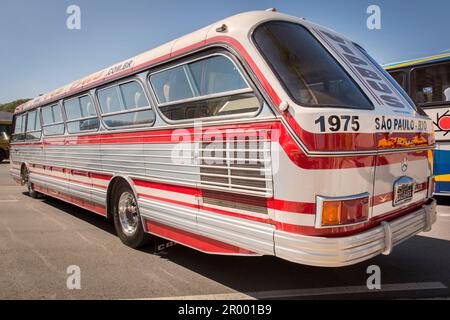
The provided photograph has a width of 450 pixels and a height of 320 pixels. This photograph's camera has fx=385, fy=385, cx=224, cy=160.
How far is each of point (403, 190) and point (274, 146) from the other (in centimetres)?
146

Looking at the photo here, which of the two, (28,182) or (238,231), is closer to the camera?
(238,231)

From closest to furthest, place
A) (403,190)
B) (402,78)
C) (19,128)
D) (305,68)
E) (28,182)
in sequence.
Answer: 1. (305,68)
2. (403,190)
3. (402,78)
4. (28,182)
5. (19,128)

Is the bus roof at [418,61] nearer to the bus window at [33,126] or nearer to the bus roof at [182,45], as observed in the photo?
the bus roof at [182,45]

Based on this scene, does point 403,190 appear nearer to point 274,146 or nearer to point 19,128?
point 274,146

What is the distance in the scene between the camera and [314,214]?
2836mm

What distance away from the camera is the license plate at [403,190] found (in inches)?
136

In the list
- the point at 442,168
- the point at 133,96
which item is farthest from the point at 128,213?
the point at 442,168

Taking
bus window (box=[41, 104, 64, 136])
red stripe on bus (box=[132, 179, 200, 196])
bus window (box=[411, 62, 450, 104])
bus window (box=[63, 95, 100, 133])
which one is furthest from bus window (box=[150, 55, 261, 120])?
bus window (box=[411, 62, 450, 104])

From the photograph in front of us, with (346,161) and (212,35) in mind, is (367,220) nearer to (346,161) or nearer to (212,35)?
(346,161)

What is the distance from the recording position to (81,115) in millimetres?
6199

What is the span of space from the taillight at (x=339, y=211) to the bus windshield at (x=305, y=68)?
0.73 meters

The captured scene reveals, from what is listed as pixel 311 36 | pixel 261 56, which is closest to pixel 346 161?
pixel 261 56
